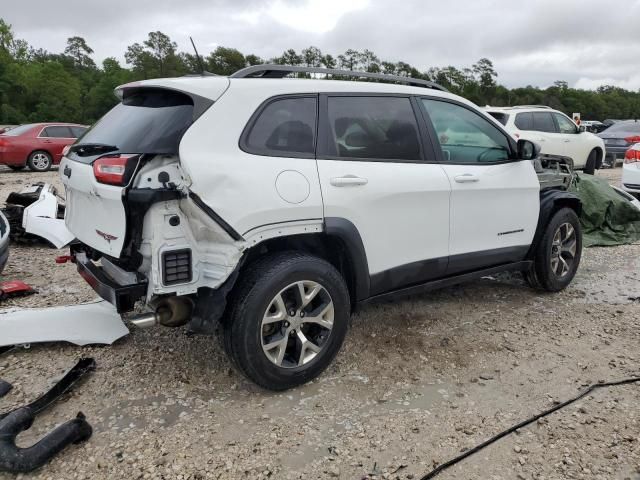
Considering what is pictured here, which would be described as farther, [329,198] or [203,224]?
[329,198]

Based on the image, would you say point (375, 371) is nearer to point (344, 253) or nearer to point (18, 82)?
point (344, 253)

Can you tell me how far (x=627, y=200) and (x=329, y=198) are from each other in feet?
20.2

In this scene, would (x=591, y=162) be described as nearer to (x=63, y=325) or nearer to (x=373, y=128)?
(x=373, y=128)

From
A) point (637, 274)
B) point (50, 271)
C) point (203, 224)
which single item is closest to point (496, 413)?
point (203, 224)

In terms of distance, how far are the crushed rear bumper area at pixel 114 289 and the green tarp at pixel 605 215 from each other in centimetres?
616

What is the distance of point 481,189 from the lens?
4035 mm

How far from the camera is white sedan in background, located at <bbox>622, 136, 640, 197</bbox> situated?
8375mm

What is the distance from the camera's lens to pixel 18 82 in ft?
149

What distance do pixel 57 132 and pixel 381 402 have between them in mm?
15176

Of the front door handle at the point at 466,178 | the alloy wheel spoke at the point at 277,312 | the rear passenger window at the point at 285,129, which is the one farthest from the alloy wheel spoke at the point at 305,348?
the front door handle at the point at 466,178

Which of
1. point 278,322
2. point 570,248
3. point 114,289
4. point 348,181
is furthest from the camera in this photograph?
point 570,248

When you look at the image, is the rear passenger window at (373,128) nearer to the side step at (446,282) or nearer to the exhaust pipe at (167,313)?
the side step at (446,282)

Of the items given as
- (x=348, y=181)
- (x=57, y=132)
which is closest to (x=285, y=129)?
(x=348, y=181)

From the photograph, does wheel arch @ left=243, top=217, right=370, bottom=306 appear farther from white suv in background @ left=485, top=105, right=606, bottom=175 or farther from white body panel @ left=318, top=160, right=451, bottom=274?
white suv in background @ left=485, top=105, right=606, bottom=175
